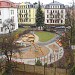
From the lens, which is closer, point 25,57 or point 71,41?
point 25,57

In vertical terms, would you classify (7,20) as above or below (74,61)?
above

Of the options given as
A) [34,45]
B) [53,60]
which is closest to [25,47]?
[34,45]

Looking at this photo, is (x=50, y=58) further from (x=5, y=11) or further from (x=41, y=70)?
(x=5, y=11)

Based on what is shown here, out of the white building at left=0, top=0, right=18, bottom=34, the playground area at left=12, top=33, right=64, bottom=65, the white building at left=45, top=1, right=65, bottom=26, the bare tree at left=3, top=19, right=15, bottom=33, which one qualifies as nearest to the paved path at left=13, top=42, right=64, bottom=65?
the playground area at left=12, top=33, right=64, bottom=65

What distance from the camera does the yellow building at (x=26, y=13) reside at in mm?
74438

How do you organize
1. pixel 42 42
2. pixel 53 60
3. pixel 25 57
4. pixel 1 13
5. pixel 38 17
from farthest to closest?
pixel 38 17 < pixel 1 13 < pixel 42 42 < pixel 25 57 < pixel 53 60

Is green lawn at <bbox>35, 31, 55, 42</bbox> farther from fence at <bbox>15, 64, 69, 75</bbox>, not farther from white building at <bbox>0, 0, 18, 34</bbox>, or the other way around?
fence at <bbox>15, 64, 69, 75</bbox>

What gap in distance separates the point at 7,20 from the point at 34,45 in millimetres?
15400

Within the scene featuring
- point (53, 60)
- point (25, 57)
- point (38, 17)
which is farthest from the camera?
point (38, 17)

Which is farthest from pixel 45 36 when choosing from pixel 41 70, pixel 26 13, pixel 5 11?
pixel 41 70

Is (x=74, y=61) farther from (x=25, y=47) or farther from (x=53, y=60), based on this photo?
(x=25, y=47)

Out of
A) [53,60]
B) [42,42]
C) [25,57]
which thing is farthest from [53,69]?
[42,42]

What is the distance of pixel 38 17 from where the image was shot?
63.1 meters

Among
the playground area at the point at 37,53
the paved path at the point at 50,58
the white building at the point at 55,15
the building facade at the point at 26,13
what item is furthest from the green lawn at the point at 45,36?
the building facade at the point at 26,13
